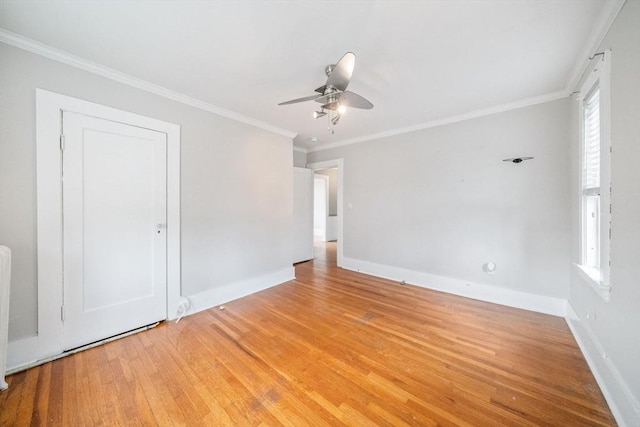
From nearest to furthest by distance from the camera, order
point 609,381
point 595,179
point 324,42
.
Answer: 1. point 609,381
2. point 324,42
3. point 595,179

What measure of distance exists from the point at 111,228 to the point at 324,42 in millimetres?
2503

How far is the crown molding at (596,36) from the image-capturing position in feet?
4.55

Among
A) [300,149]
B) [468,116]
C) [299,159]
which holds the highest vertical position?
[300,149]

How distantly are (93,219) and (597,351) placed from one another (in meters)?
4.23

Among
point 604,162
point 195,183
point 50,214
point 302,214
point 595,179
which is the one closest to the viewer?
point 604,162

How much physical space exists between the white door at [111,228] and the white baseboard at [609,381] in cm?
361

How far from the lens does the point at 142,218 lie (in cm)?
231

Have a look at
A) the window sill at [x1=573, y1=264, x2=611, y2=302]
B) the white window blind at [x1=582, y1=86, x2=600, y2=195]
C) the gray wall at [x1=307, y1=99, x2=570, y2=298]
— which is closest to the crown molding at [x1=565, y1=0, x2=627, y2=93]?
the white window blind at [x1=582, y1=86, x2=600, y2=195]

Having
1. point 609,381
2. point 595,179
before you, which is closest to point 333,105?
point 595,179

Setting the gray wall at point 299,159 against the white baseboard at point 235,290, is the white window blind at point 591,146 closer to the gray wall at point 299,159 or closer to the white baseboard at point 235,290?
the white baseboard at point 235,290

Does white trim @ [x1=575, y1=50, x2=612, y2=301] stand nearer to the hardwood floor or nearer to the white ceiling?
the white ceiling

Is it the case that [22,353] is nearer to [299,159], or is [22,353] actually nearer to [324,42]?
[324,42]

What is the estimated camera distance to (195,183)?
2707mm

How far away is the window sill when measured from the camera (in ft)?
5.05
